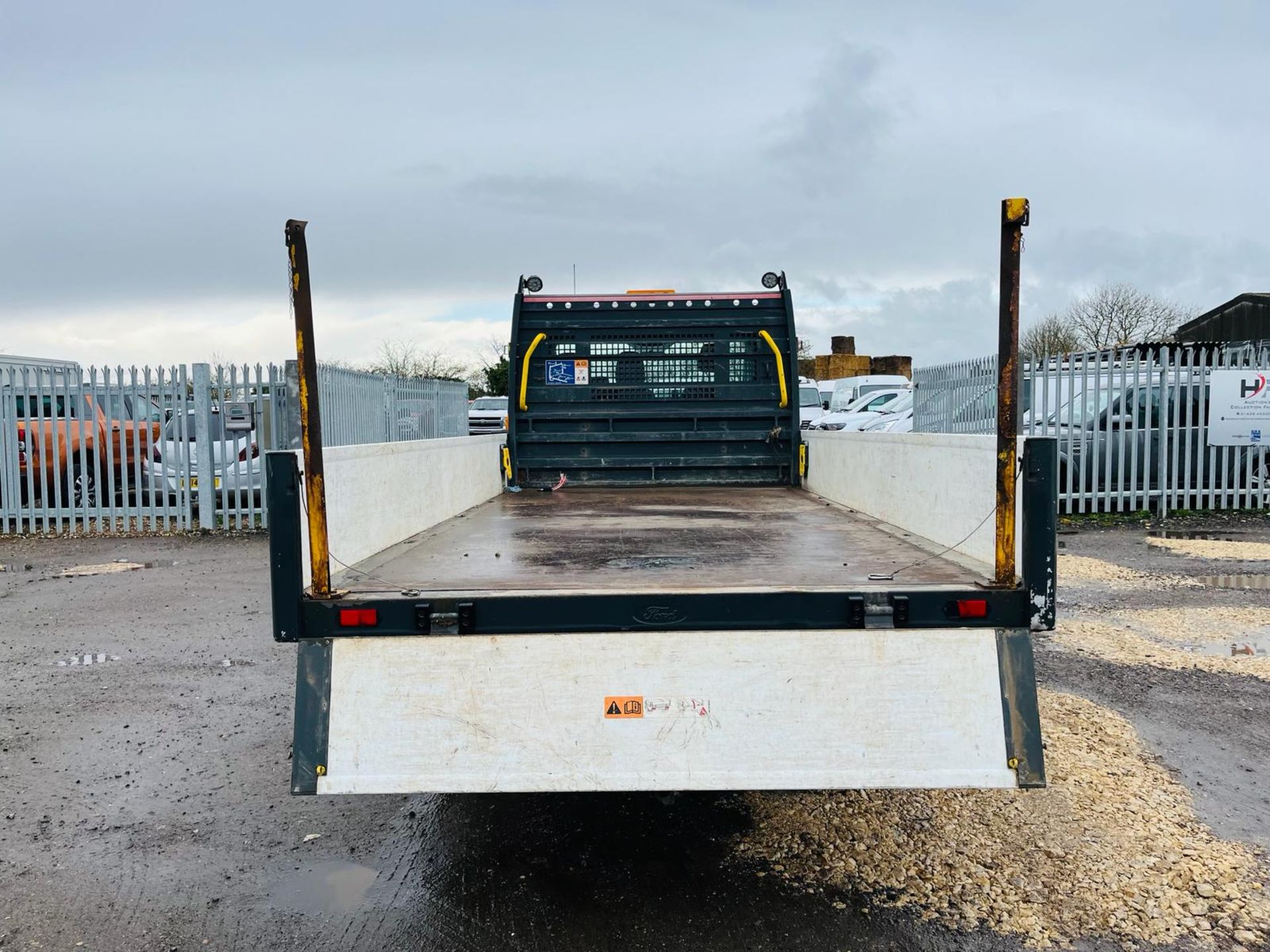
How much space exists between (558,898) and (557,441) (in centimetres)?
498

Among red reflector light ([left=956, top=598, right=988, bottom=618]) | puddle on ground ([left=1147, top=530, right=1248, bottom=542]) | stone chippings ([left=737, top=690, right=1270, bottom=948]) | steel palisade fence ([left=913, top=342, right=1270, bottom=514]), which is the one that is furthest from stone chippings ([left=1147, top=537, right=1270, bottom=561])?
red reflector light ([left=956, top=598, right=988, bottom=618])

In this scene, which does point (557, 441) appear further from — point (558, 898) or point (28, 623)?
point (558, 898)

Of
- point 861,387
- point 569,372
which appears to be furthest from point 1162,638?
point 861,387

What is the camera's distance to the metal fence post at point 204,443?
1334 cm

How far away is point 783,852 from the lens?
374 centimetres

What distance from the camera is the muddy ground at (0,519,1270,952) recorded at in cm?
323

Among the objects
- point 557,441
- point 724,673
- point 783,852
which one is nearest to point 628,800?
point 783,852

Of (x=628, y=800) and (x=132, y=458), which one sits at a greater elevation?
(x=132, y=458)

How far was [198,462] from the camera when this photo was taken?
535 inches

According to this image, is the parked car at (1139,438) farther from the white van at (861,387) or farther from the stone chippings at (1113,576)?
the white van at (861,387)

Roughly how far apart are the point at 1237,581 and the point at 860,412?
14720 millimetres

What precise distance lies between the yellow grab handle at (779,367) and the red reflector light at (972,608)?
511cm

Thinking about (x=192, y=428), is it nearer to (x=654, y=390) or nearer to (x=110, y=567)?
(x=110, y=567)

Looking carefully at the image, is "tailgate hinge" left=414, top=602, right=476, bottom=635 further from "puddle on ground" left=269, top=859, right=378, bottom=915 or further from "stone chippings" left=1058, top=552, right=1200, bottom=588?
"stone chippings" left=1058, top=552, right=1200, bottom=588
